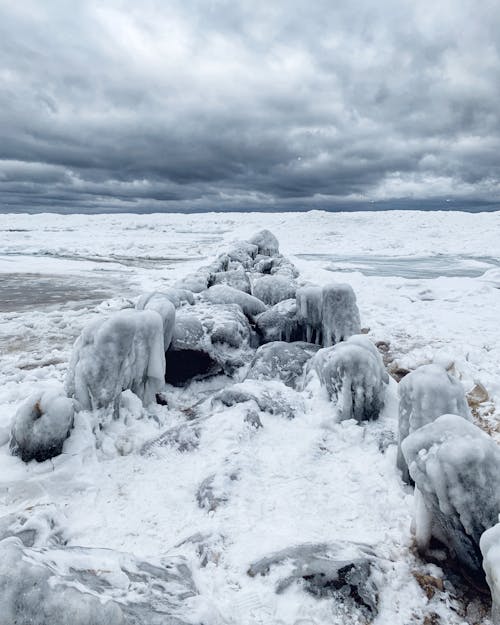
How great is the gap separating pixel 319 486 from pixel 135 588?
1.63m

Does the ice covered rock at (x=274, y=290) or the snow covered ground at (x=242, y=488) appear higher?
the ice covered rock at (x=274, y=290)

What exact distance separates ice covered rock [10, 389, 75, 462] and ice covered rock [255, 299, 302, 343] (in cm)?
391

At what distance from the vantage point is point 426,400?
3199mm

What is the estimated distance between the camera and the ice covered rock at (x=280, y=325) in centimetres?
703

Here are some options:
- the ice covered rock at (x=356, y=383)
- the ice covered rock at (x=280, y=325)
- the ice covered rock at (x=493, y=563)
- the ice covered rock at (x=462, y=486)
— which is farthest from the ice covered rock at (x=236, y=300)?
the ice covered rock at (x=493, y=563)

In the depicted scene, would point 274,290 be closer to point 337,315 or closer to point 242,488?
point 337,315

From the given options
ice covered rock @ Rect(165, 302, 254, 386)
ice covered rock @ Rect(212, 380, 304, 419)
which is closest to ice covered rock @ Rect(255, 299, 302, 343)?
ice covered rock @ Rect(165, 302, 254, 386)

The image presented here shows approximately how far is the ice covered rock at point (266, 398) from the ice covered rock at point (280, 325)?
2.23 meters

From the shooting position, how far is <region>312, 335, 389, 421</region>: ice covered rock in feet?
13.7

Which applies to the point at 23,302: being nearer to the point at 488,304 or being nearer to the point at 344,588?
the point at 344,588

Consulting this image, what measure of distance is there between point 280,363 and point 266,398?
107 cm

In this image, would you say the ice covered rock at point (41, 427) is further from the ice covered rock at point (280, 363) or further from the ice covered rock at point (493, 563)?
the ice covered rock at point (493, 563)

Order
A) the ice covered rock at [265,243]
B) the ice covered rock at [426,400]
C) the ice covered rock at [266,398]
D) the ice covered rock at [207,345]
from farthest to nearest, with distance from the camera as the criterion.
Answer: the ice covered rock at [265,243]
the ice covered rock at [207,345]
the ice covered rock at [266,398]
the ice covered rock at [426,400]

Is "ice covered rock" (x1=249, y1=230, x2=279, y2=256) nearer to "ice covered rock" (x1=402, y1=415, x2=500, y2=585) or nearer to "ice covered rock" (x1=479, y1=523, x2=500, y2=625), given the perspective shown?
"ice covered rock" (x1=402, y1=415, x2=500, y2=585)
